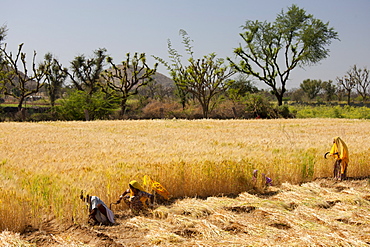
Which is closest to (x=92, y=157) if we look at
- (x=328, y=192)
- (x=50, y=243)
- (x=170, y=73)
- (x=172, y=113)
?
(x=50, y=243)

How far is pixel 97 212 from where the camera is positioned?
17.8 feet

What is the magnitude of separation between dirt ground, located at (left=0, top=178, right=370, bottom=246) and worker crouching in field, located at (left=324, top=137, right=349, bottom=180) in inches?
55.5

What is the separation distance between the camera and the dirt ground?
4.74 m

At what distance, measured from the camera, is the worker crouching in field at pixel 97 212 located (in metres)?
5.38

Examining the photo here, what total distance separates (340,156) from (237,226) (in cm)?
426

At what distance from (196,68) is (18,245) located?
3263 cm

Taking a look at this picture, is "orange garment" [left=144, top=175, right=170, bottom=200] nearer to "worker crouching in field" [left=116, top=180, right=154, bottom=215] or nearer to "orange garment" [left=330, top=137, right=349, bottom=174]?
"worker crouching in field" [left=116, top=180, right=154, bottom=215]

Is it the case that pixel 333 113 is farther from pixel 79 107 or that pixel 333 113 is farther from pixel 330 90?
pixel 330 90

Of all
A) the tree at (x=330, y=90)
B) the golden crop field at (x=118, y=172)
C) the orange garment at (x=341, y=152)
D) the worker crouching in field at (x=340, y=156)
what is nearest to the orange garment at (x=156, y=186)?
the golden crop field at (x=118, y=172)

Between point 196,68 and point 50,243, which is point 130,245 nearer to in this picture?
point 50,243

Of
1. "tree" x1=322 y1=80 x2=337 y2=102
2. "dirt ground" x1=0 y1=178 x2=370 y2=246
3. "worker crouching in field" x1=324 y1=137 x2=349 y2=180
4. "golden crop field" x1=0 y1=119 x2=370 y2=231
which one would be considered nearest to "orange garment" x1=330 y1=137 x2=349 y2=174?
"worker crouching in field" x1=324 y1=137 x2=349 y2=180

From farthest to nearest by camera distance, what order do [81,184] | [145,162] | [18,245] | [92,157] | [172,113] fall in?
[172,113], [92,157], [145,162], [81,184], [18,245]

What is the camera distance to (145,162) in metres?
7.68

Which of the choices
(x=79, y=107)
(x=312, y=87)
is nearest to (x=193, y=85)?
(x=79, y=107)
